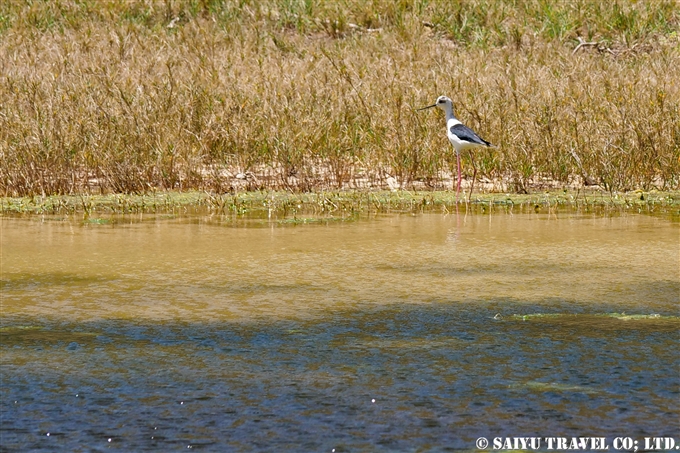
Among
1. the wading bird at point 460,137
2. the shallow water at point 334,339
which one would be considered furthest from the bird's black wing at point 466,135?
the shallow water at point 334,339

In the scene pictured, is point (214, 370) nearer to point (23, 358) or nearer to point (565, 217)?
point (23, 358)

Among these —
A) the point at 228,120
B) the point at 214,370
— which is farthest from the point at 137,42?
the point at 214,370

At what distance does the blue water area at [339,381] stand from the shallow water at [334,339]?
1 cm

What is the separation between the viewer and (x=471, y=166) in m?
11.3

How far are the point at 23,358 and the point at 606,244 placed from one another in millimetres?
4044

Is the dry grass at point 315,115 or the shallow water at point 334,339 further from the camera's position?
the dry grass at point 315,115

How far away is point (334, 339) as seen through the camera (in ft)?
15.2

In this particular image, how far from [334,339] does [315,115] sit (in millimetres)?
7217

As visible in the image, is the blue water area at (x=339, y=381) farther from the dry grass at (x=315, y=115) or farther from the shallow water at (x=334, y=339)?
the dry grass at (x=315, y=115)

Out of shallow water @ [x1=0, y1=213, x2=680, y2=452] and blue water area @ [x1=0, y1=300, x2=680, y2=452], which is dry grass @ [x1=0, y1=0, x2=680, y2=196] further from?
blue water area @ [x1=0, y1=300, x2=680, y2=452]

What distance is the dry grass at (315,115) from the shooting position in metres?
10.5

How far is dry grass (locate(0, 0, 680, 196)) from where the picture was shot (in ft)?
34.4

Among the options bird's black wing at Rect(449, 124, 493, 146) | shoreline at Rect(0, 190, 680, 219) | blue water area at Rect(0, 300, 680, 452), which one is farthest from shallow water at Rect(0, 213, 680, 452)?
bird's black wing at Rect(449, 124, 493, 146)

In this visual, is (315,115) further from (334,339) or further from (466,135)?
(334,339)
